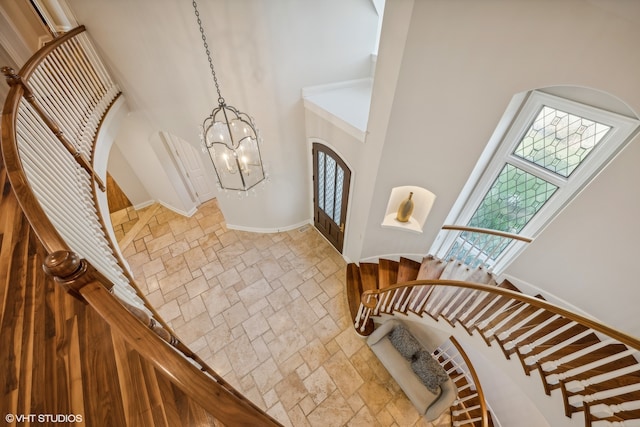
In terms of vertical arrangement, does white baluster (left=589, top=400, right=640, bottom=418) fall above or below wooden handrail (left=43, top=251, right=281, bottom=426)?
below

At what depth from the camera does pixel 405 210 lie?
11.0 feet

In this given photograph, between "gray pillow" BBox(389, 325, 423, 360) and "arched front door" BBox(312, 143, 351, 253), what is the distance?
1835 mm

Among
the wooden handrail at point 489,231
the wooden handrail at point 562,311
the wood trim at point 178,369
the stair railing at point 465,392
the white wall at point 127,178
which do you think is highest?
the wood trim at point 178,369

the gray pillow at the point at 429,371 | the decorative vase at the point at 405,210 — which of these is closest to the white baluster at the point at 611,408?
the gray pillow at the point at 429,371

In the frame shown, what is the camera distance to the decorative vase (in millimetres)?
3273

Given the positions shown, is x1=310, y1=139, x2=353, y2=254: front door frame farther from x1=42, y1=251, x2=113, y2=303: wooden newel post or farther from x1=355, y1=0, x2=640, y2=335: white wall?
x1=42, y1=251, x2=113, y2=303: wooden newel post

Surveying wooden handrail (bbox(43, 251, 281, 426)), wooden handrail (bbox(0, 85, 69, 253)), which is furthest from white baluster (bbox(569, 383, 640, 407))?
wooden handrail (bbox(0, 85, 69, 253))

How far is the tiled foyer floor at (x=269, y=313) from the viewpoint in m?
3.24

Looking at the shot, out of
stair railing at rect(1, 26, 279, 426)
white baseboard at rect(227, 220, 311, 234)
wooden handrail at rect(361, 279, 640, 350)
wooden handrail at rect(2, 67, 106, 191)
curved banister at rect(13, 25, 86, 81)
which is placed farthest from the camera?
white baseboard at rect(227, 220, 311, 234)

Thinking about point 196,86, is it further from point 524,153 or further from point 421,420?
point 421,420

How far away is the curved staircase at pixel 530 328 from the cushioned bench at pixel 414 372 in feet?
0.86

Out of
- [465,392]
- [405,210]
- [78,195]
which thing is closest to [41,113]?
[78,195]

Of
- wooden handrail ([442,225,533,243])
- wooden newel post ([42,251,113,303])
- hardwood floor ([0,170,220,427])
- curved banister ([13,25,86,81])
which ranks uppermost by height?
curved banister ([13,25,86,81])

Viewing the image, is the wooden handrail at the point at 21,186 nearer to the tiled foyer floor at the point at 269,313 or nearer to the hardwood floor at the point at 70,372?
the hardwood floor at the point at 70,372
